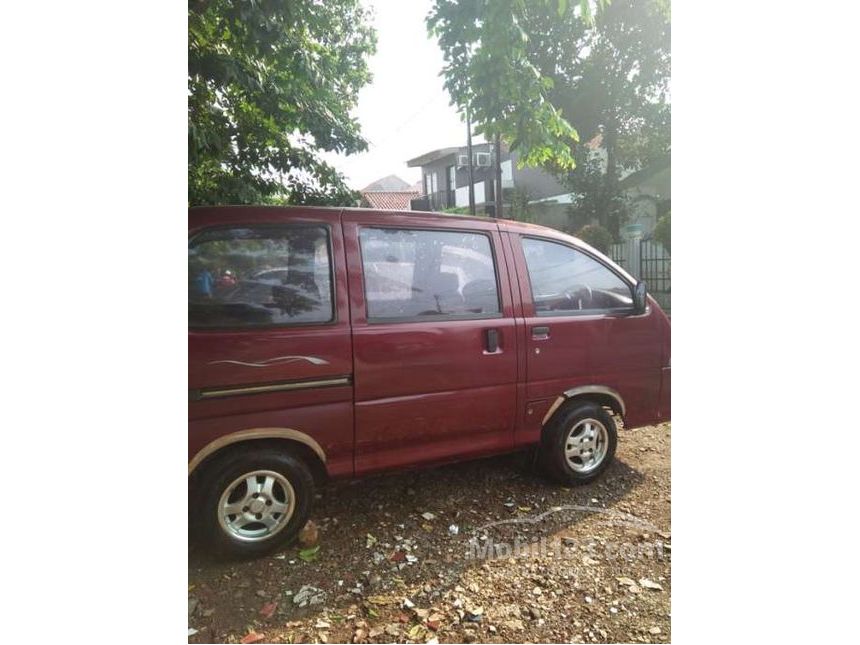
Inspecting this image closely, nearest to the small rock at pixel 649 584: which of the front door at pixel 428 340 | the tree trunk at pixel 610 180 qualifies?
the front door at pixel 428 340

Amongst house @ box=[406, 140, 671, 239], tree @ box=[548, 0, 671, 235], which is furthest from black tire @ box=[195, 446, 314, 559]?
tree @ box=[548, 0, 671, 235]

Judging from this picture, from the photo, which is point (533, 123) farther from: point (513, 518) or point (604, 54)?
point (513, 518)

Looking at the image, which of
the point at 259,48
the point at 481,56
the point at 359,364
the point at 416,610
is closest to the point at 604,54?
the point at 481,56

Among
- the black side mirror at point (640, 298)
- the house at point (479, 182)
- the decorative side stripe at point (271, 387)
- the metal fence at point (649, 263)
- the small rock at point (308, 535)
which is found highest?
the house at point (479, 182)

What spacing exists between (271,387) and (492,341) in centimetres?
98

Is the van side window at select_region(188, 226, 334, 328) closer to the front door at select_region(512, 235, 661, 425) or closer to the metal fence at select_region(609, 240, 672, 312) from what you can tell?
the front door at select_region(512, 235, 661, 425)

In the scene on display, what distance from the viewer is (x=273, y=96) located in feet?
8.39

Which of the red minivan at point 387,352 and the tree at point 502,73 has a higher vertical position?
the tree at point 502,73

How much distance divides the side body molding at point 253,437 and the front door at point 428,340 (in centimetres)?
19

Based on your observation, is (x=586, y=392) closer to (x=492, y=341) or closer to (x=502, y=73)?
(x=492, y=341)

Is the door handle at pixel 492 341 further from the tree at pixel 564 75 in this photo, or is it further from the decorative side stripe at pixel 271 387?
the tree at pixel 564 75

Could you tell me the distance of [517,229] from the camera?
2.33 m

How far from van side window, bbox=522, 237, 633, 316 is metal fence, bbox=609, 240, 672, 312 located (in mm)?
139

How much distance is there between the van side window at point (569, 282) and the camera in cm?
232
